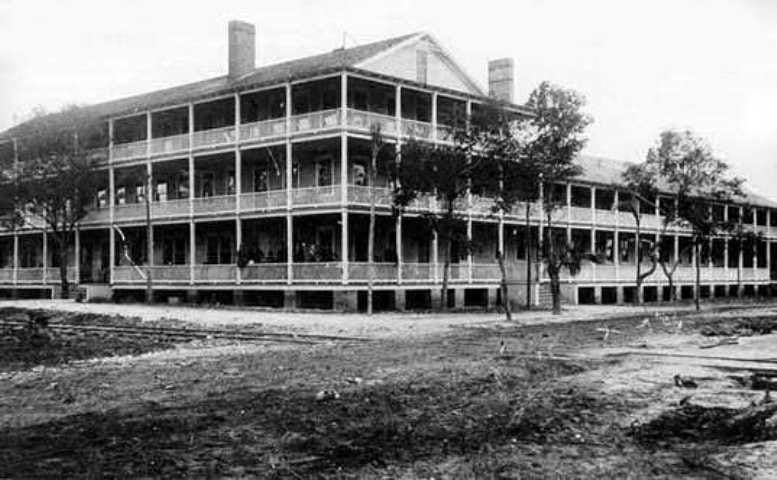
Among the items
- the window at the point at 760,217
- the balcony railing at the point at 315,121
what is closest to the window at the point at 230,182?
the balcony railing at the point at 315,121

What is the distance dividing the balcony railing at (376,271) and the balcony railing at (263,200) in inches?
169

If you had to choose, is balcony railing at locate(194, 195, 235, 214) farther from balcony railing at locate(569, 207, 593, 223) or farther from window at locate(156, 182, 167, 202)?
balcony railing at locate(569, 207, 593, 223)

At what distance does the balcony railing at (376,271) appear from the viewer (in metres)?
33.1

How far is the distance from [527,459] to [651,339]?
13.1 meters

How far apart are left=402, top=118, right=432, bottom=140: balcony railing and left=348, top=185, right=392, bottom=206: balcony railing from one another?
97.7 inches

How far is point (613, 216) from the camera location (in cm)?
4797

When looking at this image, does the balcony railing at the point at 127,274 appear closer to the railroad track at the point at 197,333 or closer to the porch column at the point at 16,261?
the porch column at the point at 16,261

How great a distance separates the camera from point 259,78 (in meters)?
39.1

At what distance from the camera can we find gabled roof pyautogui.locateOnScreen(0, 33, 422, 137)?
35031 millimetres

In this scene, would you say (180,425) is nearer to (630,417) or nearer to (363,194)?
(630,417)

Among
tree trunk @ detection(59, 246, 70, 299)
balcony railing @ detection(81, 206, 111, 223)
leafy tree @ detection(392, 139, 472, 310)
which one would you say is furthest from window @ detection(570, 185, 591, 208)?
tree trunk @ detection(59, 246, 70, 299)

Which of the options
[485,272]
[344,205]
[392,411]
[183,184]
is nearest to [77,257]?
[183,184]

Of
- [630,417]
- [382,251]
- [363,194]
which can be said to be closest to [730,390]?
[630,417]

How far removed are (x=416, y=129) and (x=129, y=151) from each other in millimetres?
14317
